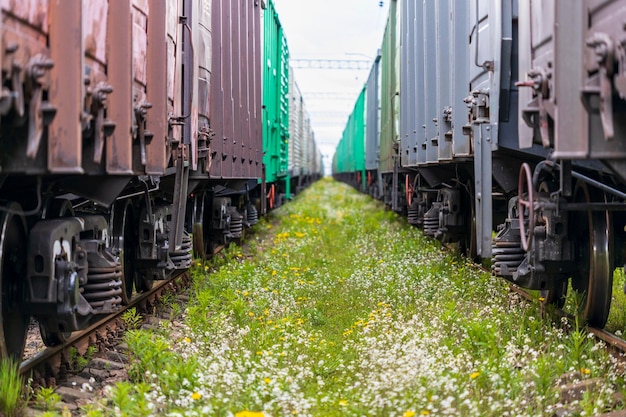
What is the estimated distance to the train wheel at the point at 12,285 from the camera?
4902 millimetres

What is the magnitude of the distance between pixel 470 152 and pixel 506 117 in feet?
3.43

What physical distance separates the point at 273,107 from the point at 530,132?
13.6 m

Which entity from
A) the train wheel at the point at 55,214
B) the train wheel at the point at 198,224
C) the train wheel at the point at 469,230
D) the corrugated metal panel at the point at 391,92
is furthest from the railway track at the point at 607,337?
the corrugated metal panel at the point at 391,92

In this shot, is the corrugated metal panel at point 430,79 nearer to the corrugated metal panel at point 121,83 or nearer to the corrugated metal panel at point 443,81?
the corrugated metal panel at point 443,81

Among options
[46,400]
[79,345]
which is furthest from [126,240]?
[46,400]

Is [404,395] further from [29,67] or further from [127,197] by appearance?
[127,197]

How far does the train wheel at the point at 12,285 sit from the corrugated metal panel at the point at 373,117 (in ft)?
58.0

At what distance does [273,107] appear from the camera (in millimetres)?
18344

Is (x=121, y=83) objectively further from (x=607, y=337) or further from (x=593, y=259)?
(x=607, y=337)

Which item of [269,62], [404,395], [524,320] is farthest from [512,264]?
[269,62]

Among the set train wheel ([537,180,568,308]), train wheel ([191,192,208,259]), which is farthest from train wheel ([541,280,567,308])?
train wheel ([191,192,208,259])

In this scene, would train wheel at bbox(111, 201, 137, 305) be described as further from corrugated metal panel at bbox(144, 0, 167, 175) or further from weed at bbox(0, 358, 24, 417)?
weed at bbox(0, 358, 24, 417)

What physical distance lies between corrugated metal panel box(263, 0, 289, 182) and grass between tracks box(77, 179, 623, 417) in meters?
6.61

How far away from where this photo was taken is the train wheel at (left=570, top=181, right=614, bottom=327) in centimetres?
607
